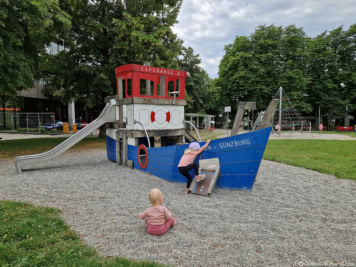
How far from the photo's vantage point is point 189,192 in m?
5.31

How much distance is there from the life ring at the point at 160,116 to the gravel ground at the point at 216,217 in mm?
2089

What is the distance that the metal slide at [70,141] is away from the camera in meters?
7.29

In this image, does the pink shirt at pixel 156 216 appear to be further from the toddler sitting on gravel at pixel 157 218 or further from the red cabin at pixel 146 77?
the red cabin at pixel 146 77

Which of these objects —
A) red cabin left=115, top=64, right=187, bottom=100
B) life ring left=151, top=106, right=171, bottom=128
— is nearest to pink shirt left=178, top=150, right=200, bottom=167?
life ring left=151, top=106, right=171, bottom=128

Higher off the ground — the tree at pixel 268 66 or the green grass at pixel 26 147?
the tree at pixel 268 66

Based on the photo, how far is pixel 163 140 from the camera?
9820mm

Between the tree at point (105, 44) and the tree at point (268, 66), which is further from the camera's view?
the tree at point (268, 66)

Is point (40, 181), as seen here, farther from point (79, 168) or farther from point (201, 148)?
point (201, 148)

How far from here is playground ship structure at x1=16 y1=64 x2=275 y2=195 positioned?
5094mm

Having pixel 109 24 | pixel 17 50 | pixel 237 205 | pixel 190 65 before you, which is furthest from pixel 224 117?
pixel 237 205

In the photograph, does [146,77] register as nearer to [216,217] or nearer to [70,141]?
[70,141]

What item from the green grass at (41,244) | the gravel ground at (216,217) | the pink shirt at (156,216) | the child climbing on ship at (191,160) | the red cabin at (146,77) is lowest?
the gravel ground at (216,217)

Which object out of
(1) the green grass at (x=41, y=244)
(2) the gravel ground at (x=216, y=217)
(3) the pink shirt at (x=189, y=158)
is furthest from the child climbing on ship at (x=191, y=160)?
(1) the green grass at (x=41, y=244)

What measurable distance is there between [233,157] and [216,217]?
1.65 metres
